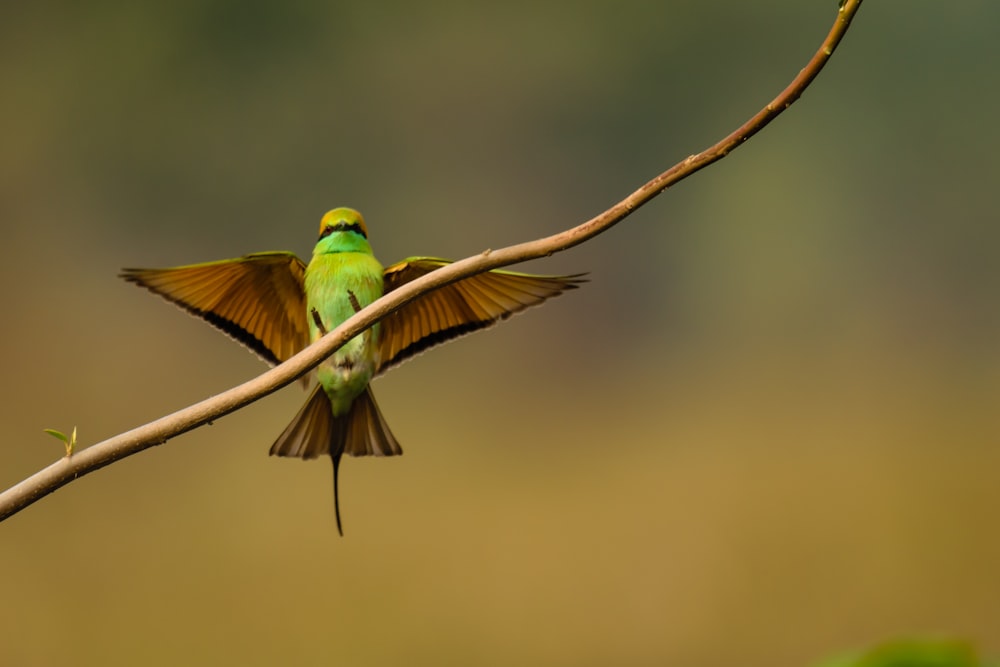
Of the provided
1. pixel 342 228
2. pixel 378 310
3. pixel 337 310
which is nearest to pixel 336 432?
pixel 337 310

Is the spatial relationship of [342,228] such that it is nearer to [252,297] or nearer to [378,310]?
[252,297]

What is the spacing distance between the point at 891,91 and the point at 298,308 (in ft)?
9.14

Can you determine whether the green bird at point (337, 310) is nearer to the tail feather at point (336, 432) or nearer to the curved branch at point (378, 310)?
the tail feather at point (336, 432)

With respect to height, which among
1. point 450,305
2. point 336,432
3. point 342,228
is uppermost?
point 342,228

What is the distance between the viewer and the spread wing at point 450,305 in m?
1.21

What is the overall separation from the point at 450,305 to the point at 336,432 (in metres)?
0.23

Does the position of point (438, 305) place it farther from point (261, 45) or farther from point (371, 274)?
point (261, 45)

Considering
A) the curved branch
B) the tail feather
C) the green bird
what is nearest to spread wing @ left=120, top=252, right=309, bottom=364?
the green bird

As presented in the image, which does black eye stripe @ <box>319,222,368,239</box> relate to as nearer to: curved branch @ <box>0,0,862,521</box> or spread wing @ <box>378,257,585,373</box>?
spread wing @ <box>378,257,585,373</box>

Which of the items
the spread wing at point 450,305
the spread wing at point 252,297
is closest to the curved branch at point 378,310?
the spread wing at point 450,305

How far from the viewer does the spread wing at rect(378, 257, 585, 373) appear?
1213 mm

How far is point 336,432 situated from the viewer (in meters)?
1.33

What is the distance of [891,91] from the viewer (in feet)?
11.4

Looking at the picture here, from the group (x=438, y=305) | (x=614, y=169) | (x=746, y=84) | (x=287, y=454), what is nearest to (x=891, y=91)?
(x=746, y=84)
